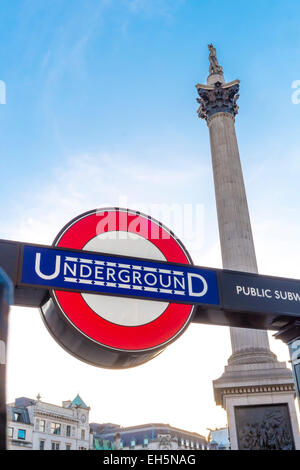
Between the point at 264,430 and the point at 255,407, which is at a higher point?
the point at 255,407

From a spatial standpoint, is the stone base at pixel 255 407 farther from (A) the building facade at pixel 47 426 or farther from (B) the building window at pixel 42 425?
(B) the building window at pixel 42 425

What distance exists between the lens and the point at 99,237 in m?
4.65

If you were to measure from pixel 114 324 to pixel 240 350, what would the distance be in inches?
592

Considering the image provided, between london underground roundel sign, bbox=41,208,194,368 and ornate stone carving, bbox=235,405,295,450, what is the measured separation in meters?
10.5

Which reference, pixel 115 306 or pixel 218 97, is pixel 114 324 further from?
pixel 218 97

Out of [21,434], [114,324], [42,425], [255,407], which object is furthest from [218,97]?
[42,425]

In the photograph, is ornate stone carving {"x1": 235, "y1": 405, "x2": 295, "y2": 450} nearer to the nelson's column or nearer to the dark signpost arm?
the nelson's column

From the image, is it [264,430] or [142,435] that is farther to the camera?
[142,435]

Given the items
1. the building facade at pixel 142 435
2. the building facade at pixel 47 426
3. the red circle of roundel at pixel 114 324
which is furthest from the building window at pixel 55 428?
the red circle of roundel at pixel 114 324

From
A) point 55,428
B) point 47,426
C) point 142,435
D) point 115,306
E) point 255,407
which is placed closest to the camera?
point 115,306

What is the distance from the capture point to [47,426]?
58.8 meters

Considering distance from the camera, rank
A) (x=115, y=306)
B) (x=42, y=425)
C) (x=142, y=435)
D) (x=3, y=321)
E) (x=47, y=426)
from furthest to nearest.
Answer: (x=142, y=435), (x=47, y=426), (x=42, y=425), (x=115, y=306), (x=3, y=321)

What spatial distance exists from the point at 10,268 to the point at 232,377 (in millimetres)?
12713

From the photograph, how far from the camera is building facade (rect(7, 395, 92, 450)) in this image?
55406 millimetres
